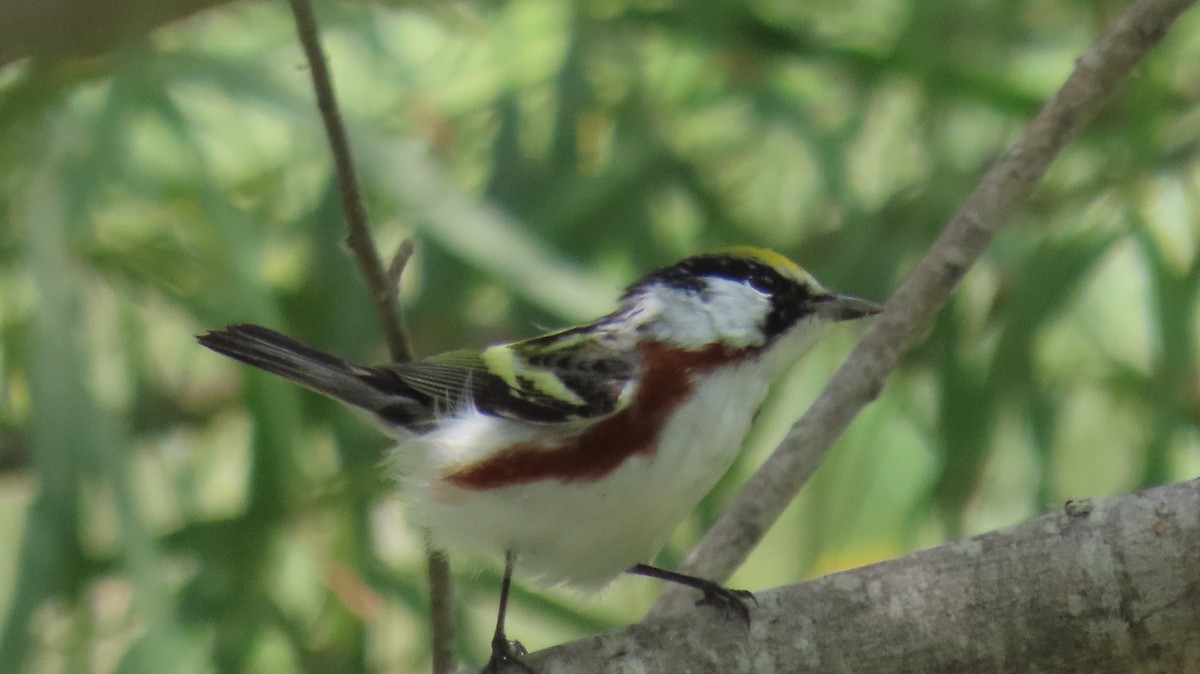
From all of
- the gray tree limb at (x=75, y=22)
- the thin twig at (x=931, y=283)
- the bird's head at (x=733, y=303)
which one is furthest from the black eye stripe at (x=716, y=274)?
the gray tree limb at (x=75, y=22)

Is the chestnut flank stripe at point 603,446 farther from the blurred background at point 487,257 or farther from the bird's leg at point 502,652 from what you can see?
the blurred background at point 487,257

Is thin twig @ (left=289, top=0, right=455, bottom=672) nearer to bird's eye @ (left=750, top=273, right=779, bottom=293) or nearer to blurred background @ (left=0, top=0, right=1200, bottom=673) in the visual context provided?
blurred background @ (left=0, top=0, right=1200, bottom=673)

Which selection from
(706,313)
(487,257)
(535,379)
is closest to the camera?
(535,379)

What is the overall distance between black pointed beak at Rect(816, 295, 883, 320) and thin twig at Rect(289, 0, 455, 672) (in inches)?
32.0

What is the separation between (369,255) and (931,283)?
1.12m

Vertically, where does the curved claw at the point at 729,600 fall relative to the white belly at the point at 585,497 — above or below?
below

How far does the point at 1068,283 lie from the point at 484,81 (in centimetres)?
183

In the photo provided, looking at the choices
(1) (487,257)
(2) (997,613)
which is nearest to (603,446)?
(2) (997,613)

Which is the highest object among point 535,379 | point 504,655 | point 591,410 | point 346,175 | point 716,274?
point 716,274

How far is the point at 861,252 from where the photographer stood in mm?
3514

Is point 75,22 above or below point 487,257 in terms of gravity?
above

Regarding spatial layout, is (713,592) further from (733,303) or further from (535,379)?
(733,303)

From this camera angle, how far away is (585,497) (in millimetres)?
2264

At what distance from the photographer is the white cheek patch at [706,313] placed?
253 centimetres
